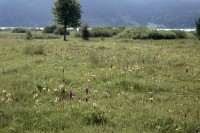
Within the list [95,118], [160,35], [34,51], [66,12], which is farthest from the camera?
[160,35]

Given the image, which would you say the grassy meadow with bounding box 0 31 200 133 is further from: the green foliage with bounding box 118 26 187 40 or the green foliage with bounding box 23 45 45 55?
the green foliage with bounding box 118 26 187 40

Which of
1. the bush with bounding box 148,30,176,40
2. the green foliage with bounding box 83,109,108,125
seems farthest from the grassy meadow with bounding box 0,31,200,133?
the bush with bounding box 148,30,176,40

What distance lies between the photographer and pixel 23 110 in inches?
335

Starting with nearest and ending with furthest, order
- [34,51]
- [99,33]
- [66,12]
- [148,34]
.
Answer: [34,51]
[66,12]
[148,34]
[99,33]

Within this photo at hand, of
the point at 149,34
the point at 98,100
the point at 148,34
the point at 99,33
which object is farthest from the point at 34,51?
the point at 99,33

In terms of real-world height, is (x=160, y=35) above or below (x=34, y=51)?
above

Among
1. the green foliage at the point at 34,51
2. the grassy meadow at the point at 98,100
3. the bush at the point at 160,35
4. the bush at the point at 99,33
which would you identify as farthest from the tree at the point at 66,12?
the grassy meadow at the point at 98,100

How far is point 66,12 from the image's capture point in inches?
2114

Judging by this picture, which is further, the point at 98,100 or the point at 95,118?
the point at 98,100

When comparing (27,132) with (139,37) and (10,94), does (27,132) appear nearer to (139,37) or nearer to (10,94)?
(10,94)

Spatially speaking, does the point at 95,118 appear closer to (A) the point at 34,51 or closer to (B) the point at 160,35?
(A) the point at 34,51

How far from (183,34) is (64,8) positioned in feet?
75.7

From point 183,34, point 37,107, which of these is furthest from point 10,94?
point 183,34

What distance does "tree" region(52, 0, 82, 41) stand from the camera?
53.6 m
